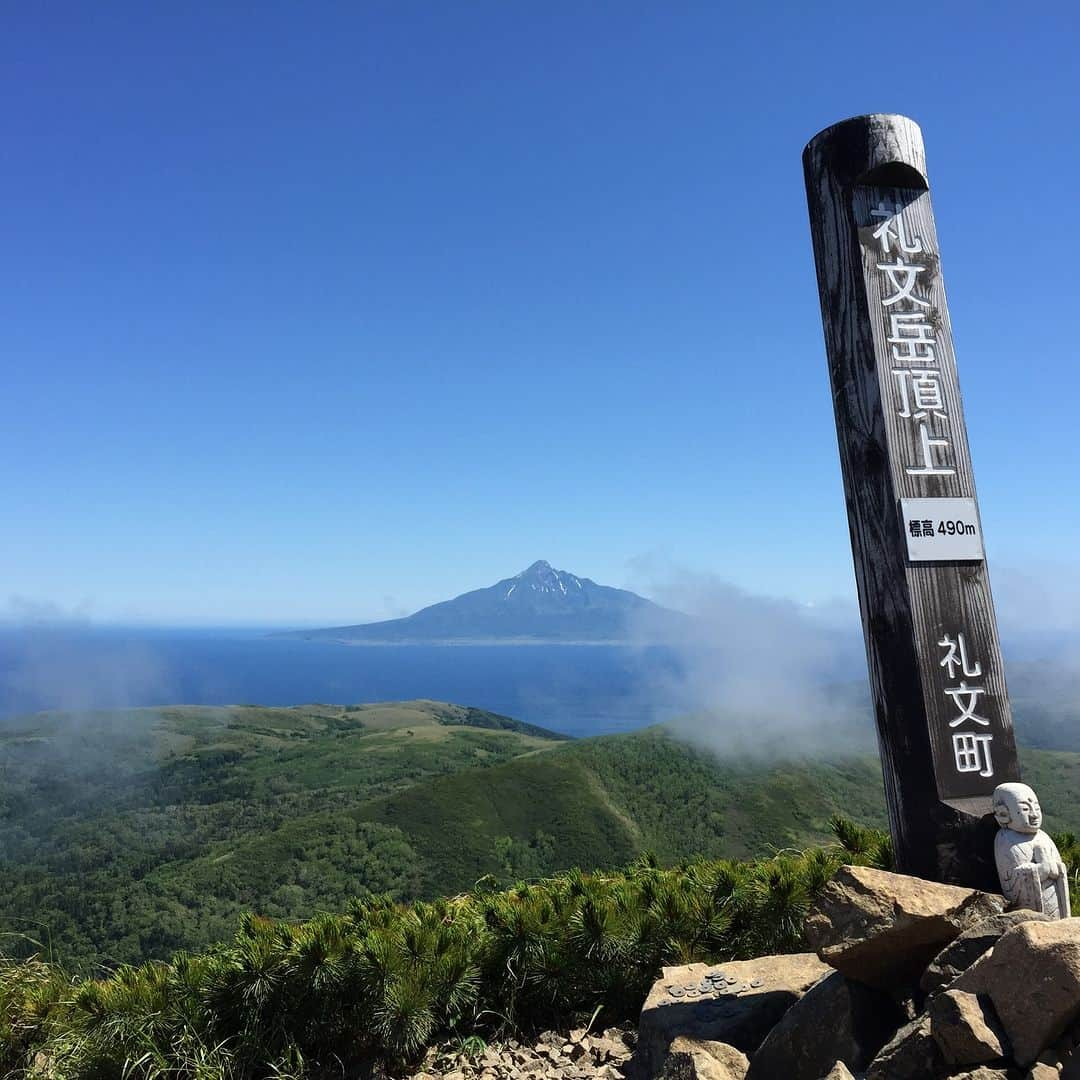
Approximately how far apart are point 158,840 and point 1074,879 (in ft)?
403

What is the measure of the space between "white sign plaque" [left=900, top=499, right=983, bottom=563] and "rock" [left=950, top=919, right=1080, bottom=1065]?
2.17 metres

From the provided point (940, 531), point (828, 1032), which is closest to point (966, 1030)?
point (828, 1032)

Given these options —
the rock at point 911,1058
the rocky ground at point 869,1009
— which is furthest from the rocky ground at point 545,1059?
the rock at point 911,1058

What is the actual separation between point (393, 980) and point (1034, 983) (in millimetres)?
3153

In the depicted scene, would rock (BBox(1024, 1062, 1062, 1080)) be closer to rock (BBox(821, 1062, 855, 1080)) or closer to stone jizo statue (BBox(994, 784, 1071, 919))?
rock (BBox(821, 1062, 855, 1080))

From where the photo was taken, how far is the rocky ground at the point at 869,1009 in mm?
2566

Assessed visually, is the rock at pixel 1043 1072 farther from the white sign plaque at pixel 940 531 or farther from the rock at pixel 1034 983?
the white sign plaque at pixel 940 531

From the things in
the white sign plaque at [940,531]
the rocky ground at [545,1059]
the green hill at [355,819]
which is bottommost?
the green hill at [355,819]

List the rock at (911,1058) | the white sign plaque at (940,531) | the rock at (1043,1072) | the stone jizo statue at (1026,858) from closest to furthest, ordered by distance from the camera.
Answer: the rock at (1043,1072), the rock at (911,1058), the stone jizo statue at (1026,858), the white sign plaque at (940,531)

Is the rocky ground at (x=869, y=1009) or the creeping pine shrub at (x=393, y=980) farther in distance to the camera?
the creeping pine shrub at (x=393, y=980)

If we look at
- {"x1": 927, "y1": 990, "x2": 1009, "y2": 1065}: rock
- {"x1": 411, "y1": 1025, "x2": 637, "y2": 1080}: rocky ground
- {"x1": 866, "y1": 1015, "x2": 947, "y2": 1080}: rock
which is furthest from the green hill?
{"x1": 927, "y1": 990, "x2": 1009, "y2": 1065}: rock

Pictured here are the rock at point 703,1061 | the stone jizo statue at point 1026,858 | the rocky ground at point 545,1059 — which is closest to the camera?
the rock at point 703,1061

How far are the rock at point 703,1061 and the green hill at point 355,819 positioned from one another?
48.9 meters

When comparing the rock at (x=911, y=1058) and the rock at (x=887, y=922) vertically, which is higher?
the rock at (x=887, y=922)
